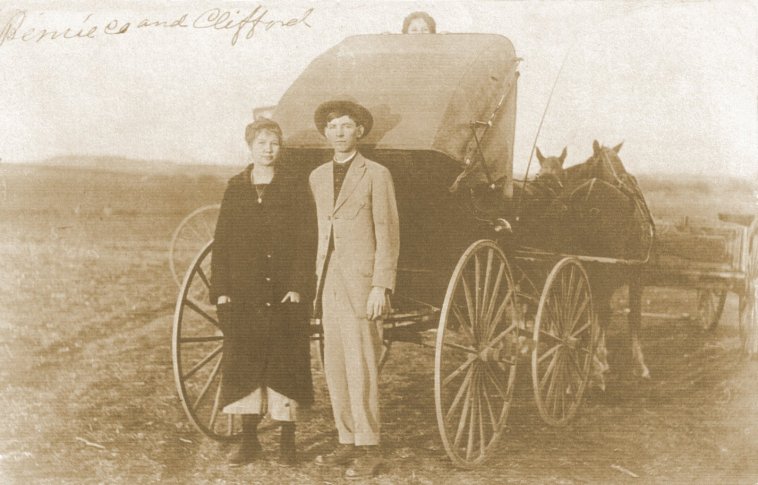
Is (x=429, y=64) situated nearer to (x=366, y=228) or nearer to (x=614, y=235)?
(x=366, y=228)

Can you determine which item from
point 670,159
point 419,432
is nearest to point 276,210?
point 419,432

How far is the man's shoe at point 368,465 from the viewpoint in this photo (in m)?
4.34

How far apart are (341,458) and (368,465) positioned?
0.55ft

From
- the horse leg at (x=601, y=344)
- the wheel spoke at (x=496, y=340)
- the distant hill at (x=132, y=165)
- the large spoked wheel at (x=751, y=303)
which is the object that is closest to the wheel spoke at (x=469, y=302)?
the wheel spoke at (x=496, y=340)

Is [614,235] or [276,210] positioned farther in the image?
[614,235]

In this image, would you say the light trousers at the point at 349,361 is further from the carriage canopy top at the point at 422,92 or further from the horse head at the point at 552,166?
the horse head at the point at 552,166

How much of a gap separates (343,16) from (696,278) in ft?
12.3

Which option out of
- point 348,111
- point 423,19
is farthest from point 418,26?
point 348,111

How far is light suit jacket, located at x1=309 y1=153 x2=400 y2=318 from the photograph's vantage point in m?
4.22

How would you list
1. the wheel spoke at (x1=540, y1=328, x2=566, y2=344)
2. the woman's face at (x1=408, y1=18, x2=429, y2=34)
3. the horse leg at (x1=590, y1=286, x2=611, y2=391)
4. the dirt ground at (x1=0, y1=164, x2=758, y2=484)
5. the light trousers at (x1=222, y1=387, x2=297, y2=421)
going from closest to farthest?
1. the light trousers at (x1=222, y1=387, x2=297, y2=421)
2. the dirt ground at (x1=0, y1=164, x2=758, y2=484)
3. the wheel spoke at (x1=540, y1=328, x2=566, y2=344)
4. the woman's face at (x1=408, y1=18, x2=429, y2=34)
5. the horse leg at (x1=590, y1=286, x2=611, y2=391)

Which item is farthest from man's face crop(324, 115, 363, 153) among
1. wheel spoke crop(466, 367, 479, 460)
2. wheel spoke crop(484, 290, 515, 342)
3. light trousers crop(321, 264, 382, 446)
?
wheel spoke crop(466, 367, 479, 460)

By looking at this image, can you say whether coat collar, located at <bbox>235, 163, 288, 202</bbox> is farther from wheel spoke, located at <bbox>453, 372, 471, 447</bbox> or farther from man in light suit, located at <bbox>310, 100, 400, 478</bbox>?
wheel spoke, located at <bbox>453, 372, 471, 447</bbox>

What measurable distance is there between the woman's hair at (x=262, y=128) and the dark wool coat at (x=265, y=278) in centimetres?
19

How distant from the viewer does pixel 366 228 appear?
4.26 metres
